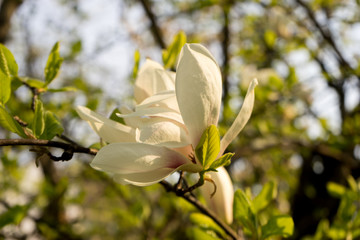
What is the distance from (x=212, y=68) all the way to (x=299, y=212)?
5.40 feet

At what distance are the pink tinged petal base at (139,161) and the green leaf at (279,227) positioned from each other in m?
0.19

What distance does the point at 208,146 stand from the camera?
0.34 m

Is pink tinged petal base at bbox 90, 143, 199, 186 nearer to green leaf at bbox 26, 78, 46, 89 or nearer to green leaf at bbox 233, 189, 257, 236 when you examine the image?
green leaf at bbox 233, 189, 257, 236

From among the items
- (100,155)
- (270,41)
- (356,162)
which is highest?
(100,155)

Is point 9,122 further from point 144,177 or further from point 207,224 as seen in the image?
point 207,224

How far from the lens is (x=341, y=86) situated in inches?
63.7

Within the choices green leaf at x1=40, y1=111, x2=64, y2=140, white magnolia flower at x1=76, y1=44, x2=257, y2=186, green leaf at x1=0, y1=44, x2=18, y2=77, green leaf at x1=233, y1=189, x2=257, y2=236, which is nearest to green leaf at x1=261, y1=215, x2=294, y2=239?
green leaf at x1=233, y1=189, x2=257, y2=236

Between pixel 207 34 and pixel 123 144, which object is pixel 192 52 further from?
pixel 207 34

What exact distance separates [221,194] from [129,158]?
197 millimetres

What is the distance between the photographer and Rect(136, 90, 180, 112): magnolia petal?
35cm

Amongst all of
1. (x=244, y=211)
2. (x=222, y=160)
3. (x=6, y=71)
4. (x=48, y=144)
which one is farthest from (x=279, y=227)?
(x=6, y=71)

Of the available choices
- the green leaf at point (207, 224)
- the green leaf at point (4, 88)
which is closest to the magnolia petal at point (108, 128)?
the green leaf at point (4, 88)

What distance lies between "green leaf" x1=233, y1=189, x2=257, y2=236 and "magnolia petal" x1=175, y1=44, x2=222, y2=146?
0.15 meters

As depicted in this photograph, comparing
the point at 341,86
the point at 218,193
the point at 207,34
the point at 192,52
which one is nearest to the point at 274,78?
the point at 341,86
